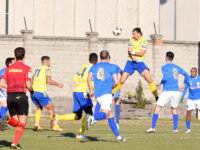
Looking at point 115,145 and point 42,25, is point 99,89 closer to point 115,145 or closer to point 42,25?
point 115,145

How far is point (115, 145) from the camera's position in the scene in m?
12.1

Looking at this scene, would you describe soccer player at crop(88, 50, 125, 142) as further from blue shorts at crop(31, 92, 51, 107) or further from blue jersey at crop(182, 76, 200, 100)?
blue jersey at crop(182, 76, 200, 100)

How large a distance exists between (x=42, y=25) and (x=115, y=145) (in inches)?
1196

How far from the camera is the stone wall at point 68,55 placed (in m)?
31.5

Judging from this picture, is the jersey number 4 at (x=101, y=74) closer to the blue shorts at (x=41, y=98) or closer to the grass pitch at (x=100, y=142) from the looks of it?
the grass pitch at (x=100, y=142)

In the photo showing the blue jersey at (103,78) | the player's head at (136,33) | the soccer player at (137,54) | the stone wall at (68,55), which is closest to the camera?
the blue jersey at (103,78)

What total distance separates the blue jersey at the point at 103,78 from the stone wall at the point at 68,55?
19121 mm

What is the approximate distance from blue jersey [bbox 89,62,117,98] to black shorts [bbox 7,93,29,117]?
1.82m

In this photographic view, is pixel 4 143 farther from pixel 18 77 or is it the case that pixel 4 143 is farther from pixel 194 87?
pixel 194 87

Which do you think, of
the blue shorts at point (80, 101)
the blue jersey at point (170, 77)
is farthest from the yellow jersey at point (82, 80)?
the blue jersey at point (170, 77)

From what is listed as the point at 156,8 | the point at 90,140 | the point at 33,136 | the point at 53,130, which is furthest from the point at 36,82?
the point at 156,8

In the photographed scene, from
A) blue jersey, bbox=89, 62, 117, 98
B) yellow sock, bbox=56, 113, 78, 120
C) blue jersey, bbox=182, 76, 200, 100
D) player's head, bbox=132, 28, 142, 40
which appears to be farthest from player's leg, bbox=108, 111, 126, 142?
blue jersey, bbox=182, 76, 200, 100

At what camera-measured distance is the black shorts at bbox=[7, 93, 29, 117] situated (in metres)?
11.3

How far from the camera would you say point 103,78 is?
1255cm
